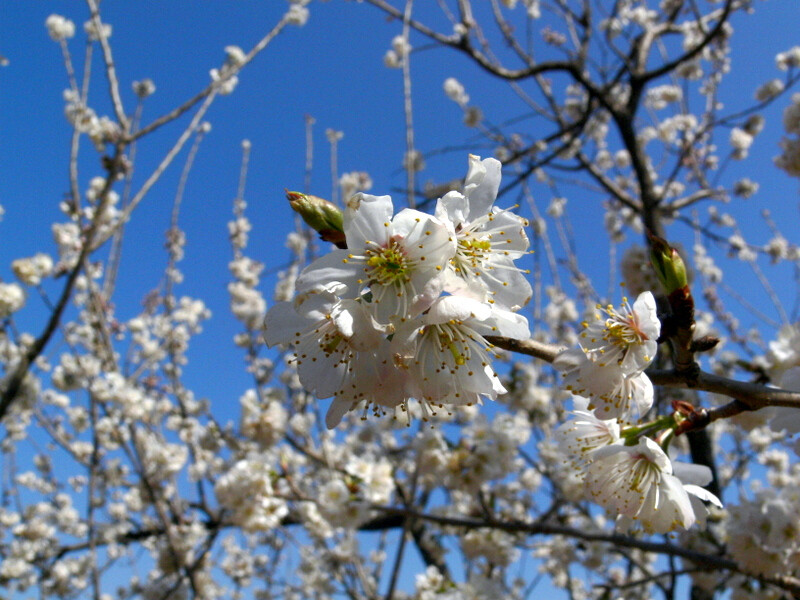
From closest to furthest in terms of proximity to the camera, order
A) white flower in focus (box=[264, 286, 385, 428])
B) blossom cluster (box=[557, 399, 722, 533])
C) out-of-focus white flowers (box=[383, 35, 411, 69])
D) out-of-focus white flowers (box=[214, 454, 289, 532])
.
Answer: white flower in focus (box=[264, 286, 385, 428])
blossom cluster (box=[557, 399, 722, 533])
out-of-focus white flowers (box=[214, 454, 289, 532])
out-of-focus white flowers (box=[383, 35, 411, 69])

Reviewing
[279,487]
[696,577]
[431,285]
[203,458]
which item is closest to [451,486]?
[279,487]

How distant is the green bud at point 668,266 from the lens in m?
0.92

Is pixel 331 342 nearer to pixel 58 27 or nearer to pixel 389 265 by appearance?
pixel 389 265

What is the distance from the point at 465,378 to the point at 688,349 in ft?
1.25

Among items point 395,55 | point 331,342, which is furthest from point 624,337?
point 395,55

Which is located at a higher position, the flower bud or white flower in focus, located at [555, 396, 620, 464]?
the flower bud

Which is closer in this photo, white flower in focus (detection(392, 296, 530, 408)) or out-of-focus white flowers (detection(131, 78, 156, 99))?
white flower in focus (detection(392, 296, 530, 408))

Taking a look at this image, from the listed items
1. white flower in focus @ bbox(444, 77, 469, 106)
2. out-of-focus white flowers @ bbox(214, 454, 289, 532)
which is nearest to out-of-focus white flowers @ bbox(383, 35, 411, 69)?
white flower in focus @ bbox(444, 77, 469, 106)

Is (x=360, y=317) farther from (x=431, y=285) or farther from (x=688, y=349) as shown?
(x=688, y=349)

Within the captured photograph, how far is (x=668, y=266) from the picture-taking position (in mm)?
924

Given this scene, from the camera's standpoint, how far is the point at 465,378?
3.22 feet

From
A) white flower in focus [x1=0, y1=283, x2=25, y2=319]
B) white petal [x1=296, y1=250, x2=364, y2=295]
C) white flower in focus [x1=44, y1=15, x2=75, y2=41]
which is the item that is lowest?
white petal [x1=296, y1=250, x2=364, y2=295]

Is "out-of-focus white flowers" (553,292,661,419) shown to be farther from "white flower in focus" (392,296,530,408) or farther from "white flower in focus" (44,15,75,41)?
"white flower in focus" (44,15,75,41)

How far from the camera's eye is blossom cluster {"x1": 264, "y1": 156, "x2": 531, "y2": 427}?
0.86 meters
